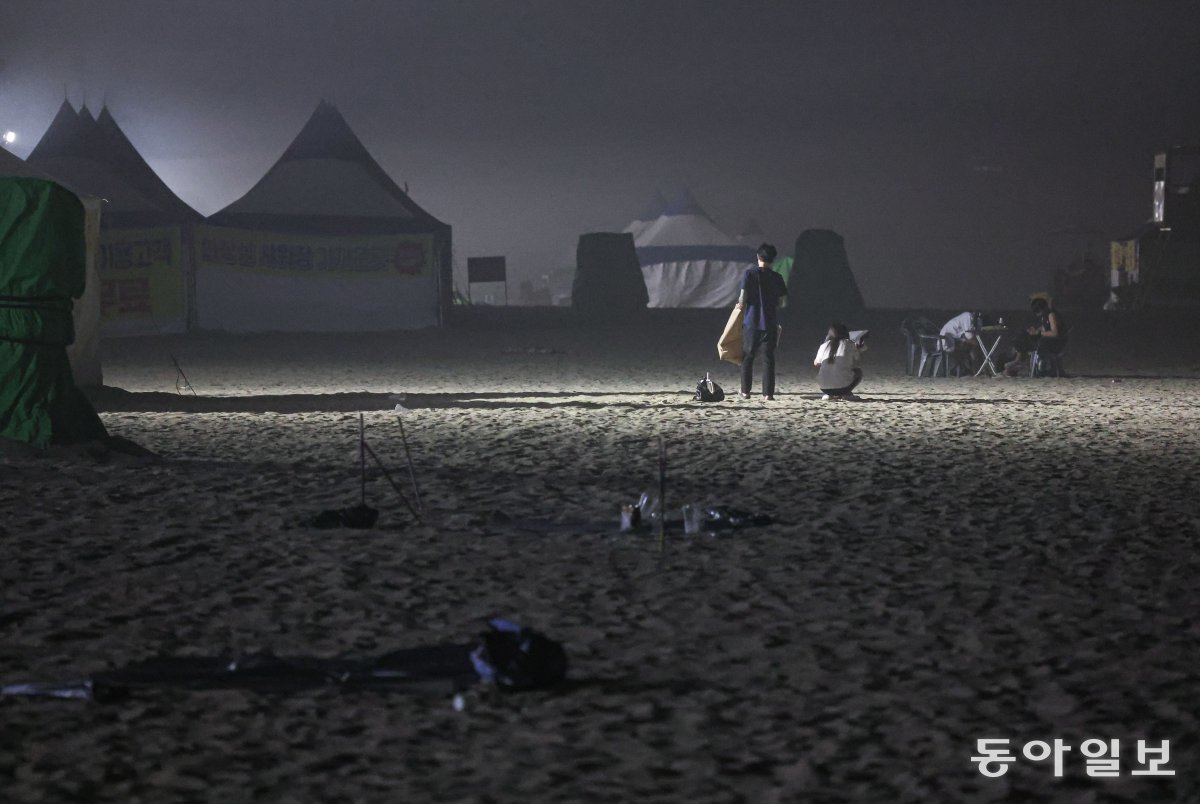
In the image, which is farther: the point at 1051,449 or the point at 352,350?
the point at 352,350

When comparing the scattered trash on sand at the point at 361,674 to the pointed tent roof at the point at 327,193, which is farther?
the pointed tent roof at the point at 327,193

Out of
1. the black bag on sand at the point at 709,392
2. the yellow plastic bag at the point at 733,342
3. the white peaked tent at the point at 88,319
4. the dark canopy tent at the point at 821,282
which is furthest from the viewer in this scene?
the dark canopy tent at the point at 821,282

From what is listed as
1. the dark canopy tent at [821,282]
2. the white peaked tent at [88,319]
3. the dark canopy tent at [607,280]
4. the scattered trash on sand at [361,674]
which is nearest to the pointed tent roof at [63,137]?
the dark canopy tent at [607,280]

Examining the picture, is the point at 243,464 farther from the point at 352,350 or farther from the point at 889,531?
the point at 352,350

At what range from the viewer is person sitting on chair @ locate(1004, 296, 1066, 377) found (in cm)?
1742

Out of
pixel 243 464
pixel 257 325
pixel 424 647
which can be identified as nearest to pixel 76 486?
pixel 243 464

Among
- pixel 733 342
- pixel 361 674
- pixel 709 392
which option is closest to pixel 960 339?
pixel 733 342

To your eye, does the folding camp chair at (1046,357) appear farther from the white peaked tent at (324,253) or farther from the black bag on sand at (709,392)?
the white peaked tent at (324,253)

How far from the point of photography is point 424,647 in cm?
430

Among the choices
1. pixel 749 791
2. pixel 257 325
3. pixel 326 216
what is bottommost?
pixel 749 791

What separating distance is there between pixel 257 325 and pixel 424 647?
931 inches

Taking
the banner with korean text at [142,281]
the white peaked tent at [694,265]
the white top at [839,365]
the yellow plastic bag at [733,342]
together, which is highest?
the white peaked tent at [694,265]

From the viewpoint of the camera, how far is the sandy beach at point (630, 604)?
327cm

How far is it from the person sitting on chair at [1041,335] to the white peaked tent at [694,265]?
779 inches
